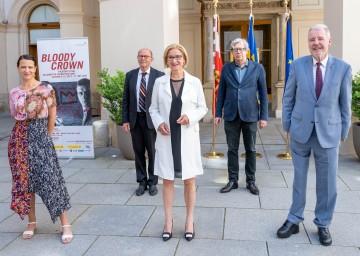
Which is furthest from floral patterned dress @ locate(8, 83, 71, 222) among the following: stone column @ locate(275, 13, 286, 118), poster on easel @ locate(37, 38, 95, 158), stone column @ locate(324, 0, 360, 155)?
stone column @ locate(275, 13, 286, 118)

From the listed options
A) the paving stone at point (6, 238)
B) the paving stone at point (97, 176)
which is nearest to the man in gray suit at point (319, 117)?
the paving stone at point (6, 238)

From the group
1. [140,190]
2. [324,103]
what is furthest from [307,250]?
[140,190]

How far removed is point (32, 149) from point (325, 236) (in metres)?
2.77

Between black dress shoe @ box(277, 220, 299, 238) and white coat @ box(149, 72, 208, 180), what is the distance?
939 millimetres

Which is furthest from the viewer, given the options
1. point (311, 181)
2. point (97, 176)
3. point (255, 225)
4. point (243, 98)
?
point (97, 176)

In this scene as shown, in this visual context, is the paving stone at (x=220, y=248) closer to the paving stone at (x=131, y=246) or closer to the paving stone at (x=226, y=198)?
the paving stone at (x=131, y=246)

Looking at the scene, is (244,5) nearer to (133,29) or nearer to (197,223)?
(133,29)

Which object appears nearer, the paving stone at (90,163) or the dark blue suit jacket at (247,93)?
the dark blue suit jacket at (247,93)

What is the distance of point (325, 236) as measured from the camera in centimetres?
369

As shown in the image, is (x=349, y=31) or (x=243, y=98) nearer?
(x=243, y=98)

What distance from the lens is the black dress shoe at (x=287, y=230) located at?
381 cm

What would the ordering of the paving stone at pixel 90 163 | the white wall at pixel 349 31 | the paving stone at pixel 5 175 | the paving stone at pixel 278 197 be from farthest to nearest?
the white wall at pixel 349 31 < the paving stone at pixel 90 163 < the paving stone at pixel 5 175 < the paving stone at pixel 278 197

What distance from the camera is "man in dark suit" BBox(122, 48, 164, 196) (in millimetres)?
5324

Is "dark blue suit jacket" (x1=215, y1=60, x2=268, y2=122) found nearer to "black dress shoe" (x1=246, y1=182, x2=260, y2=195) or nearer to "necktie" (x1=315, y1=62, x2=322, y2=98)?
"black dress shoe" (x1=246, y1=182, x2=260, y2=195)
